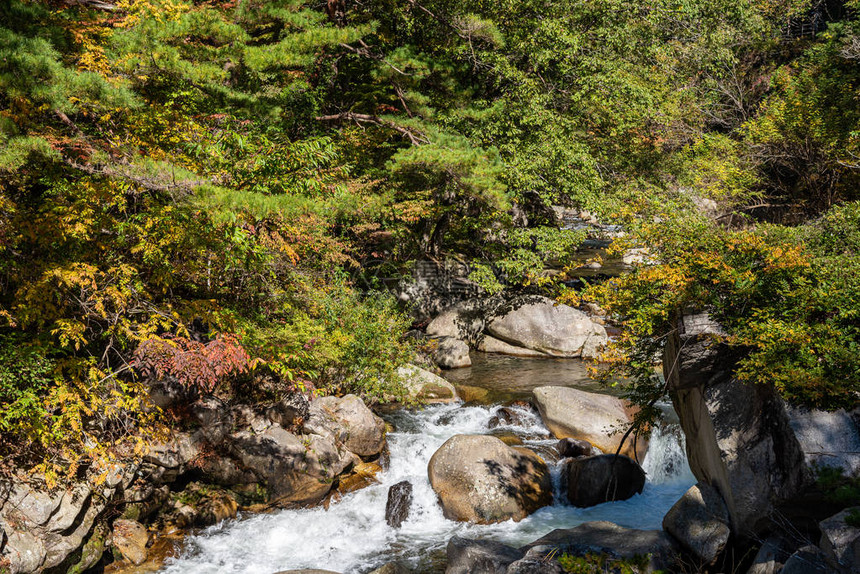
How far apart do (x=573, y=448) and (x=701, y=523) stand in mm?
3865

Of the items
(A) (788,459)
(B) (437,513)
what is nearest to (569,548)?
(A) (788,459)

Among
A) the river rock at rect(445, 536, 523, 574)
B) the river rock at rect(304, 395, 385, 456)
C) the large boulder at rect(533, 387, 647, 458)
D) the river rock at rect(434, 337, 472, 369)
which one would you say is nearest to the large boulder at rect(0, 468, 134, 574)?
the river rock at rect(304, 395, 385, 456)

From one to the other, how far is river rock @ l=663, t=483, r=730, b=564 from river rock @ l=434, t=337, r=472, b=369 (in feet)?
28.8

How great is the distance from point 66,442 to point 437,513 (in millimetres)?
5638

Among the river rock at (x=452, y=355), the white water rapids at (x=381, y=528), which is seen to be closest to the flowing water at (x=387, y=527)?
the white water rapids at (x=381, y=528)

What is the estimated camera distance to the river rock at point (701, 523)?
6480 millimetres

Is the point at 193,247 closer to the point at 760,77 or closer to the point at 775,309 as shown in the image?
the point at 775,309

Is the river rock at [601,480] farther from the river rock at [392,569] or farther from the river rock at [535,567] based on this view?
the river rock at [535,567]

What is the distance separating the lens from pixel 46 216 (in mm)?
6621

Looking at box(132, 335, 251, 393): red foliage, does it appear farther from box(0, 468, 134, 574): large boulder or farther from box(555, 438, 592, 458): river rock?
box(555, 438, 592, 458): river rock

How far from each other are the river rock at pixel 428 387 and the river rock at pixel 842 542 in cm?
850

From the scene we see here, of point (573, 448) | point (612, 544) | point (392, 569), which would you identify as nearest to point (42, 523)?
point (392, 569)

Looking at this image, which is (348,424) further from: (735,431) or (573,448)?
(735,431)

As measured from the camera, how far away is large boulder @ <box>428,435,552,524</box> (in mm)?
9040
